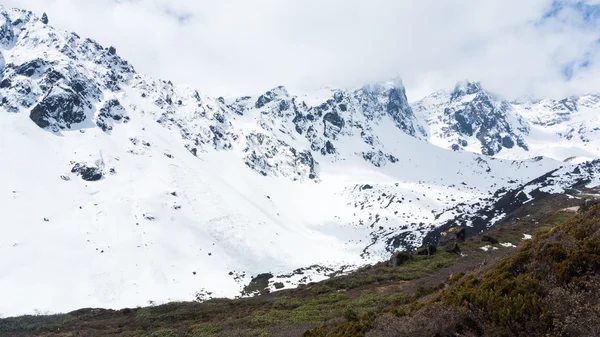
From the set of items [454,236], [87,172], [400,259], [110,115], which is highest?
[110,115]

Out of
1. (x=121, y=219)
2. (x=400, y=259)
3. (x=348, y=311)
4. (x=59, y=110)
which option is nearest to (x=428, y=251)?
(x=400, y=259)

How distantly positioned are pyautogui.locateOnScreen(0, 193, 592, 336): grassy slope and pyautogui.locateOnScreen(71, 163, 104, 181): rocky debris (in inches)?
3289

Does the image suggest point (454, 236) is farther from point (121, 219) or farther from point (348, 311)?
point (121, 219)

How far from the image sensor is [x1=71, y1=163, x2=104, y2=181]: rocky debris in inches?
5310

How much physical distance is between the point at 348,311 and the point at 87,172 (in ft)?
446

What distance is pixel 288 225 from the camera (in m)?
167

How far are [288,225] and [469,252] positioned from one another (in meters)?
115

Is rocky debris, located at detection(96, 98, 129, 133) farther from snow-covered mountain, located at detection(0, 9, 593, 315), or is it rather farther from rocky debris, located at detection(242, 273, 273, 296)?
rocky debris, located at detection(242, 273, 273, 296)

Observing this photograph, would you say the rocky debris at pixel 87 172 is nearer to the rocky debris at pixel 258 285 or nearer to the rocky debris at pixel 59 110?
the rocky debris at pixel 59 110

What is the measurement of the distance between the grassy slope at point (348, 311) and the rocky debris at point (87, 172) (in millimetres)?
83541

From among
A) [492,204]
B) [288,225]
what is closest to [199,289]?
[288,225]

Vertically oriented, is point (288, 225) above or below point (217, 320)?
above

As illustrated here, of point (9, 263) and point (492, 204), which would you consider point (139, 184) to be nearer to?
point (9, 263)

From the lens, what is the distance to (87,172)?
13588 cm
